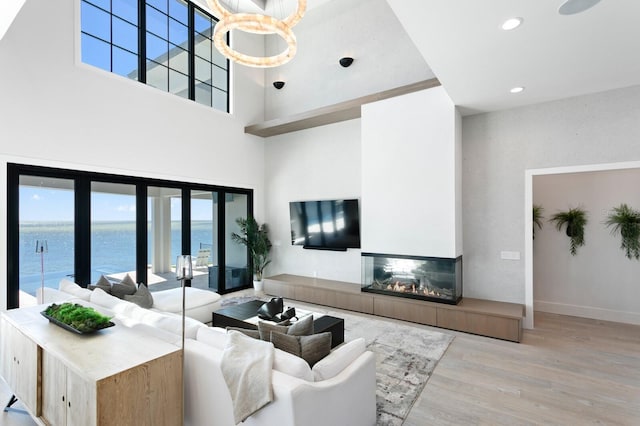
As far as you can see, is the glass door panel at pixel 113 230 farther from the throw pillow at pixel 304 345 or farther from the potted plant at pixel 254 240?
the throw pillow at pixel 304 345

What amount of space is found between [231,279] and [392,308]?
140 inches

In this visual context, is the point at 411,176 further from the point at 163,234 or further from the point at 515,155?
the point at 163,234

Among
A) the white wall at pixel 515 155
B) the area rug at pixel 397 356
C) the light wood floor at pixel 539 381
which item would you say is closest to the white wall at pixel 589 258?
the light wood floor at pixel 539 381

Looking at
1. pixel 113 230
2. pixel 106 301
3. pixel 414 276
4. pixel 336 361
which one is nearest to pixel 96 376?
pixel 336 361

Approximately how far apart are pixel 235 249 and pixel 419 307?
4052mm

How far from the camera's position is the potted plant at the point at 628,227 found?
4359 millimetres

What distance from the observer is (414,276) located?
4.82 metres

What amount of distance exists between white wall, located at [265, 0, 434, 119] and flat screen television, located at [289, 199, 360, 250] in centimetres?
213

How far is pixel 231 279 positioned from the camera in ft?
21.9

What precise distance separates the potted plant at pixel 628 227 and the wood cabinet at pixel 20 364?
→ 6.75 metres

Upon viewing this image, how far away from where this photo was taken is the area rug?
2.62 meters

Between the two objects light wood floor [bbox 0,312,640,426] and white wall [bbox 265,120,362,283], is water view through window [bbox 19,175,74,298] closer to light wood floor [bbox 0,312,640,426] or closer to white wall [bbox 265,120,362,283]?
light wood floor [bbox 0,312,640,426]

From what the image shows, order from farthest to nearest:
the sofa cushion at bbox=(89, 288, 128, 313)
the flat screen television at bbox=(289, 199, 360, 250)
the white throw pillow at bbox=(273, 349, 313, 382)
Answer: the flat screen television at bbox=(289, 199, 360, 250) → the sofa cushion at bbox=(89, 288, 128, 313) → the white throw pillow at bbox=(273, 349, 313, 382)

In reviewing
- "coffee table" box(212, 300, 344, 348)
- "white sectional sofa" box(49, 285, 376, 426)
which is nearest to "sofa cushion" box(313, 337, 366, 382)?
"white sectional sofa" box(49, 285, 376, 426)
